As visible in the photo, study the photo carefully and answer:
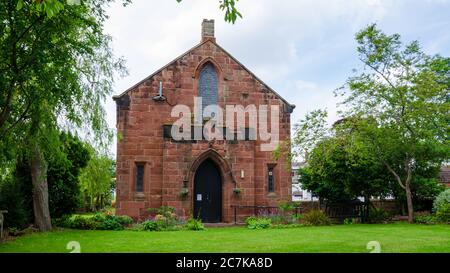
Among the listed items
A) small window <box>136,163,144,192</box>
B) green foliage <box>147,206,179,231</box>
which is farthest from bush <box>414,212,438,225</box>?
small window <box>136,163,144,192</box>

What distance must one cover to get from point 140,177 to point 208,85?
5.38 meters

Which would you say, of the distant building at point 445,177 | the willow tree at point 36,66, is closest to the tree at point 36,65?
the willow tree at point 36,66

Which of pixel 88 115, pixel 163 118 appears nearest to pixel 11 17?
pixel 88 115

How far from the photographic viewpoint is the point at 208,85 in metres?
23.3

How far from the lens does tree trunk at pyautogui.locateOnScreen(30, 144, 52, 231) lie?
1750 cm

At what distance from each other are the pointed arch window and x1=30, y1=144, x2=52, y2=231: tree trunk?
811cm

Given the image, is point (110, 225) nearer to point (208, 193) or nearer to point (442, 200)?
point (208, 193)

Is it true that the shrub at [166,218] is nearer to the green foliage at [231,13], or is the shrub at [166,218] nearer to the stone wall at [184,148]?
the stone wall at [184,148]

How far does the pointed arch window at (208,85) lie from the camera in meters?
23.1

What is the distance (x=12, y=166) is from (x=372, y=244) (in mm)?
12011

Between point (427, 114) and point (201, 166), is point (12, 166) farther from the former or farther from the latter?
point (427, 114)

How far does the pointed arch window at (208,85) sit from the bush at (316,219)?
6885 millimetres

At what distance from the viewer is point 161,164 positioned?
71.9 feet

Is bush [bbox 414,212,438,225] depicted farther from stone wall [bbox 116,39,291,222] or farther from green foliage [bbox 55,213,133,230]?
green foliage [bbox 55,213,133,230]
